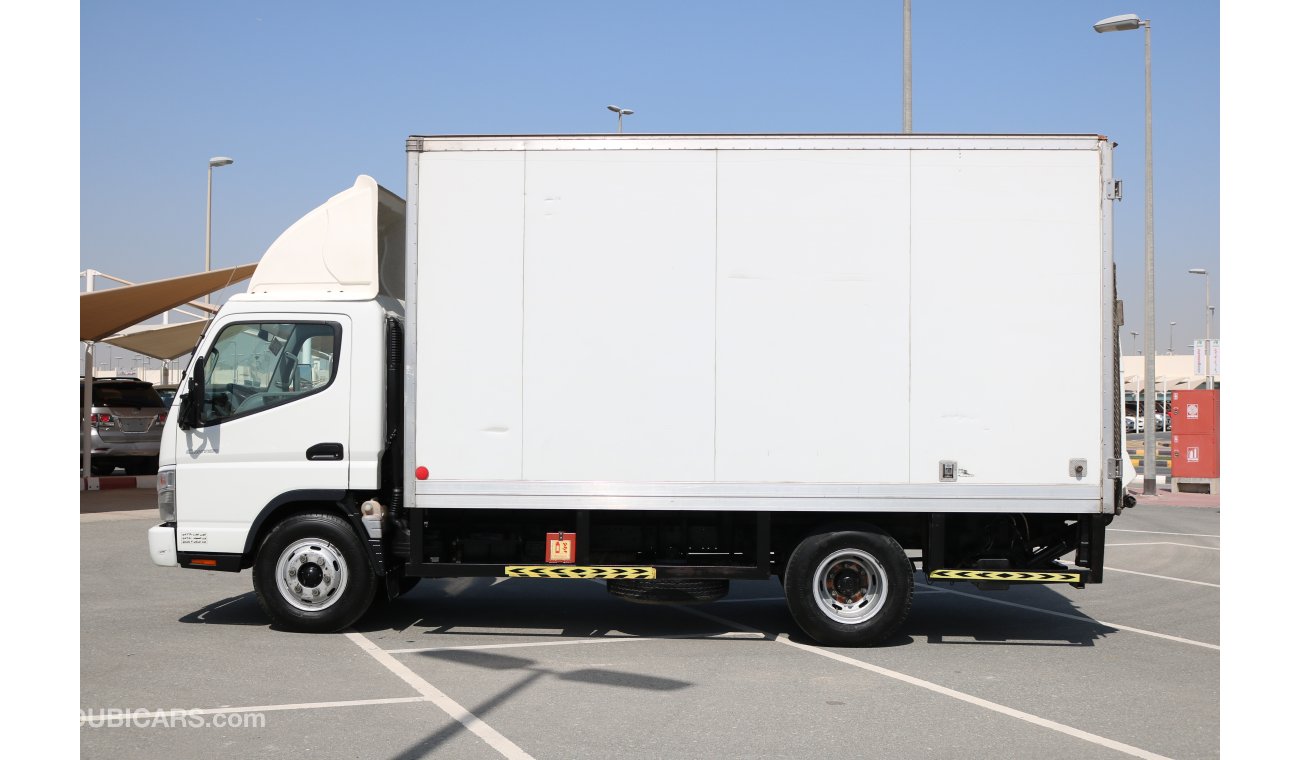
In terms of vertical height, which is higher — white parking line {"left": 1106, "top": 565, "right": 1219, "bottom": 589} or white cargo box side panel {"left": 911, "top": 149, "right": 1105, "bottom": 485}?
white cargo box side panel {"left": 911, "top": 149, "right": 1105, "bottom": 485}

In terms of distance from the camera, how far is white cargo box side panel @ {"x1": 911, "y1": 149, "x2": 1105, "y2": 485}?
785 centimetres

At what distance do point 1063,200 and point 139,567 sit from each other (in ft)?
31.5

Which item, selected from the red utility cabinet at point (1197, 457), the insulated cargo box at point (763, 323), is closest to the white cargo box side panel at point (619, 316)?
the insulated cargo box at point (763, 323)

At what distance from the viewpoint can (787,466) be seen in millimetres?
7906

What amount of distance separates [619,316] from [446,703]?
9.36ft

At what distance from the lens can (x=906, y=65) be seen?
15047 millimetres

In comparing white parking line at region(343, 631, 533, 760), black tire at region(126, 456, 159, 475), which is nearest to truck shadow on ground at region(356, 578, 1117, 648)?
white parking line at region(343, 631, 533, 760)

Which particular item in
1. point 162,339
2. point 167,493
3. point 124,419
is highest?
point 162,339

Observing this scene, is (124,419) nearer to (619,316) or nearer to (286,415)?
(286,415)

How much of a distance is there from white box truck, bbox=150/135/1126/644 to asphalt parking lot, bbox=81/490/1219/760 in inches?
23.8

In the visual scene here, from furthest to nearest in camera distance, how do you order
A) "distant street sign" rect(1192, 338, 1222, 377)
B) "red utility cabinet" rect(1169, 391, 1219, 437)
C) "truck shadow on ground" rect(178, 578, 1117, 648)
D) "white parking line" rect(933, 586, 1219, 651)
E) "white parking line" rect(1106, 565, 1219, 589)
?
"distant street sign" rect(1192, 338, 1222, 377) → "red utility cabinet" rect(1169, 391, 1219, 437) → "white parking line" rect(1106, 565, 1219, 589) → "truck shadow on ground" rect(178, 578, 1117, 648) → "white parking line" rect(933, 586, 1219, 651)

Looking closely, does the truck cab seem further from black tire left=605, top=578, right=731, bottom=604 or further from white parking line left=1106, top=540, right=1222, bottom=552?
white parking line left=1106, top=540, right=1222, bottom=552

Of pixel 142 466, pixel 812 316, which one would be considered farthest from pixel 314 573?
pixel 142 466

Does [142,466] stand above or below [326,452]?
below
